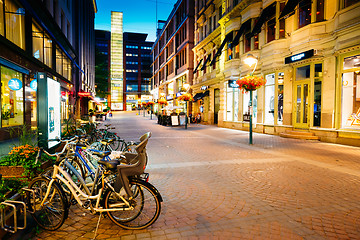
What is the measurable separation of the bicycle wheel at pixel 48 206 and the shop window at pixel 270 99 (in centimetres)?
1538

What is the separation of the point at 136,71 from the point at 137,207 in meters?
96.7

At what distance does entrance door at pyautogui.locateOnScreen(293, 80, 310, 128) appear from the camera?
13.7 meters

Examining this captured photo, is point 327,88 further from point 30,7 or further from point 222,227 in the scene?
point 30,7

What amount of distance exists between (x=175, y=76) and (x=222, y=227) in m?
40.6

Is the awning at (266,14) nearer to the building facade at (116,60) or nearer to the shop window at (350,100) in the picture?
the shop window at (350,100)

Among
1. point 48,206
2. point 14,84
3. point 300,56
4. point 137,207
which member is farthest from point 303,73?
point 14,84

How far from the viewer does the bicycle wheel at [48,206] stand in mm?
3439

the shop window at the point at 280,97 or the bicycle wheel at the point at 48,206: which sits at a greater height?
the shop window at the point at 280,97

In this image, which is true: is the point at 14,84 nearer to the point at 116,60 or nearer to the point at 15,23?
the point at 15,23

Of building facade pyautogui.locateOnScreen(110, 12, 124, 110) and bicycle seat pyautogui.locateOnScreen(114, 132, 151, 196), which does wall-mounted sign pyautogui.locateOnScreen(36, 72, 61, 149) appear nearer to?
bicycle seat pyautogui.locateOnScreen(114, 132, 151, 196)

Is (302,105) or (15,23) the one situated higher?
(15,23)

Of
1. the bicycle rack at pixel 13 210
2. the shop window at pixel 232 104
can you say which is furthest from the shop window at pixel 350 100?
the bicycle rack at pixel 13 210

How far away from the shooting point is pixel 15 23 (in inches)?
465

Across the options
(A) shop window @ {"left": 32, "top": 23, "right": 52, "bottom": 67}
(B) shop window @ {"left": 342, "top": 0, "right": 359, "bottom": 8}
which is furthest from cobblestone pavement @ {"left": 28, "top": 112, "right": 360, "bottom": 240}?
(A) shop window @ {"left": 32, "top": 23, "right": 52, "bottom": 67}
